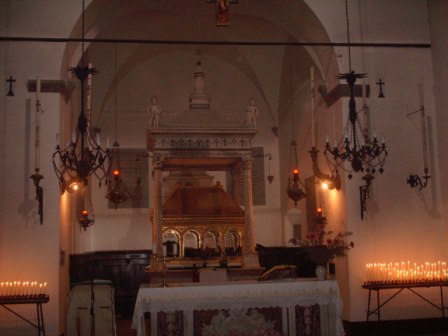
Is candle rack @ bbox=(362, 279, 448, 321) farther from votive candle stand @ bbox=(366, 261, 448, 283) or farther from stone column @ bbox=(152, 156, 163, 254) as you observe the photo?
→ stone column @ bbox=(152, 156, 163, 254)

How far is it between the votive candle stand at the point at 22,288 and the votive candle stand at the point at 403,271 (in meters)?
5.12

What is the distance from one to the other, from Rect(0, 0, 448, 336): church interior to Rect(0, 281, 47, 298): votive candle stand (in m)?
0.02

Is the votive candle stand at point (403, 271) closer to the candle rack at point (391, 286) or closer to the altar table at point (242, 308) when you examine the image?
the candle rack at point (391, 286)

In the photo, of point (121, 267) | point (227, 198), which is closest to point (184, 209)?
point (227, 198)

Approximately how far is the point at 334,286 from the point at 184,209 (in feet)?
15.8

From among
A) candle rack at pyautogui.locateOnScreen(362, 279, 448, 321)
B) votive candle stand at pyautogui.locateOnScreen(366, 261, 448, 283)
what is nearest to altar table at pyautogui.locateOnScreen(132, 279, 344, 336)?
candle rack at pyautogui.locateOnScreen(362, 279, 448, 321)

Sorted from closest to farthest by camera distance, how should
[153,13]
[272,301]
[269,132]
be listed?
[272,301] < [153,13] < [269,132]

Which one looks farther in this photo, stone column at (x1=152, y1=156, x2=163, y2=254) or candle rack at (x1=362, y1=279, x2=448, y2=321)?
stone column at (x1=152, y1=156, x2=163, y2=254)

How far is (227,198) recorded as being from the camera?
1220cm

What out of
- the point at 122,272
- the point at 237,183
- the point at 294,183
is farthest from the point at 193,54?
the point at 122,272

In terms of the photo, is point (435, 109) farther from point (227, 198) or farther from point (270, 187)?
point (270, 187)

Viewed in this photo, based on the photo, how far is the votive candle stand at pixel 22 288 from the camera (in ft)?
28.8

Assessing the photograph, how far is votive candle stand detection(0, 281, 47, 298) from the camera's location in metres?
8.79

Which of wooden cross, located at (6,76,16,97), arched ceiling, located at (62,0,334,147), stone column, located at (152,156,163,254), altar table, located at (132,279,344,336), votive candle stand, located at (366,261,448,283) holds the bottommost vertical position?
altar table, located at (132,279,344,336)
